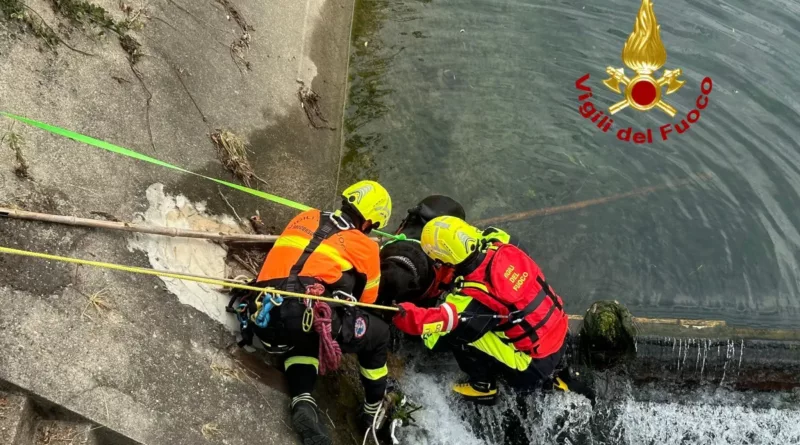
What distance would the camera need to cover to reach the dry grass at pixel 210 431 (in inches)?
148

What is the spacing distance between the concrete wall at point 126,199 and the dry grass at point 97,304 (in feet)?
0.06

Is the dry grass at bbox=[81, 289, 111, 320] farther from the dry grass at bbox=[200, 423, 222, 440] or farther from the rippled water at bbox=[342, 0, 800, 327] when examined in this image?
the rippled water at bbox=[342, 0, 800, 327]

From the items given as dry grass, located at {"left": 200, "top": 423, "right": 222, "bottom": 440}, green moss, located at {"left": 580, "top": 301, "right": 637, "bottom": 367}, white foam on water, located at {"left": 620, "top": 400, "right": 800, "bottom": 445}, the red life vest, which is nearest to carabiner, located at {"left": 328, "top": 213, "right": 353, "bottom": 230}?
the red life vest

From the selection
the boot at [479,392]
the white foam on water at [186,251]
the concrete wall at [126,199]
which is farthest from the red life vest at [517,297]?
the white foam on water at [186,251]

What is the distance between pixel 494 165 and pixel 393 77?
6.01 ft

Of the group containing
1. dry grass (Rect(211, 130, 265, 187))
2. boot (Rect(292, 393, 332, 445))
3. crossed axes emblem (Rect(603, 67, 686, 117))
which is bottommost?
boot (Rect(292, 393, 332, 445))

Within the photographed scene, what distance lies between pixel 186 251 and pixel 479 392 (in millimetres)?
2612

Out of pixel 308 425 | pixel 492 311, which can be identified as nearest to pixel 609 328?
pixel 492 311

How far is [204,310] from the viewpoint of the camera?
431cm

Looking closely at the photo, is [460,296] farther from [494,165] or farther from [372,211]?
[494,165]

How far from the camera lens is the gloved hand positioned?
4238 mm

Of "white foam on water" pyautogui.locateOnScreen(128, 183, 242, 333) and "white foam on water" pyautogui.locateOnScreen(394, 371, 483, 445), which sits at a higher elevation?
"white foam on water" pyautogui.locateOnScreen(128, 183, 242, 333)

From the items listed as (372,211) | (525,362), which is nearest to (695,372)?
(525,362)

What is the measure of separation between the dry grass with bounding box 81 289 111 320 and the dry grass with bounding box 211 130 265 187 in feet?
6.06
